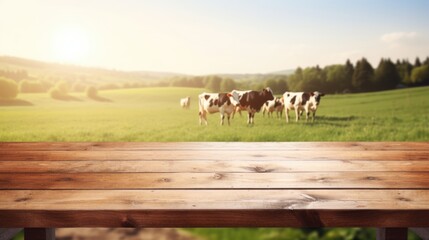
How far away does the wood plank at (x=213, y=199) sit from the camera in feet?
3.36

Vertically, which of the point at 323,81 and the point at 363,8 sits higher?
the point at 363,8

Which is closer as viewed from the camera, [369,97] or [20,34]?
[20,34]

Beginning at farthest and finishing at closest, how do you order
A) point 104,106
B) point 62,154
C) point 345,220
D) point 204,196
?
point 104,106 → point 62,154 → point 204,196 → point 345,220

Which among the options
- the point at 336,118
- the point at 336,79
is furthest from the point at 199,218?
the point at 336,79

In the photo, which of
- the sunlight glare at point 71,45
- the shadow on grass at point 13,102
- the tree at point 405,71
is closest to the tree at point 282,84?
the tree at point 405,71

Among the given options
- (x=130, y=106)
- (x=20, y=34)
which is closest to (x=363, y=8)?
(x=130, y=106)

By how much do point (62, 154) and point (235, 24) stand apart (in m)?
4.16

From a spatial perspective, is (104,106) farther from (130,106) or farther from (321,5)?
(321,5)

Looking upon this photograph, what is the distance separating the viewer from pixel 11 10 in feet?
17.5

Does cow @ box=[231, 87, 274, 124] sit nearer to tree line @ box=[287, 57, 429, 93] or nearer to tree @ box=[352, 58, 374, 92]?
tree line @ box=[287, 57, 429, 93]

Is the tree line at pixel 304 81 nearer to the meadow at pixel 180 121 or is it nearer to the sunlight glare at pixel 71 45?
the meadow at pixel 180 121

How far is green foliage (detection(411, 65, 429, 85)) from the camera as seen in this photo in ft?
21.5

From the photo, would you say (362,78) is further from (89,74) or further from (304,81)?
(89,74)

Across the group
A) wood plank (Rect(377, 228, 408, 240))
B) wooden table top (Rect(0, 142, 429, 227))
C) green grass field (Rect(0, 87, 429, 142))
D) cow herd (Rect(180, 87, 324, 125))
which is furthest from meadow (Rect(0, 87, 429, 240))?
wood plank (Rect(377, 228, 408, 240))
